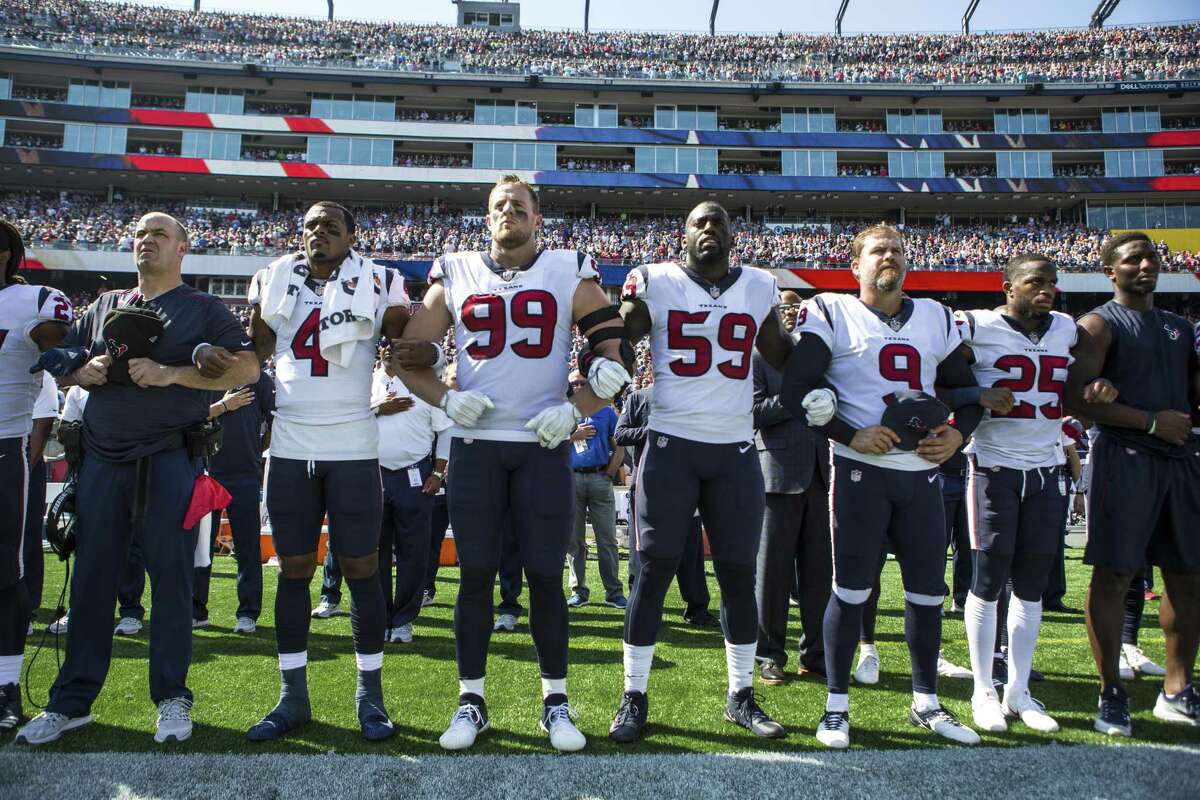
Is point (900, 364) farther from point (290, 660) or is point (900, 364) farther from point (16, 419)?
point (16, 419)

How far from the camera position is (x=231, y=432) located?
5.98 m

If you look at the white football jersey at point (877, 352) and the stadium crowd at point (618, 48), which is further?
the stadium crowd at point (618, 48)

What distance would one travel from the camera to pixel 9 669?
3717mm

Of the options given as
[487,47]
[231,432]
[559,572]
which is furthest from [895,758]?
[487,47]

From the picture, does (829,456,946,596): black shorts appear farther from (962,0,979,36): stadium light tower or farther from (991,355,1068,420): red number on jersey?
(962,0,979,36): stadium light tower

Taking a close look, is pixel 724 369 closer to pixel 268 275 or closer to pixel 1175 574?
pixel 268 275

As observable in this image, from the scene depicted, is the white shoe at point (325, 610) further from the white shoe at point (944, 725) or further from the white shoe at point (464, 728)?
the white shoe at point (944, 725)

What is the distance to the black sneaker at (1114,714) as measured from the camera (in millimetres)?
3605

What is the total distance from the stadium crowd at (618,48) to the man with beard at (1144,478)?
40814 millimetres

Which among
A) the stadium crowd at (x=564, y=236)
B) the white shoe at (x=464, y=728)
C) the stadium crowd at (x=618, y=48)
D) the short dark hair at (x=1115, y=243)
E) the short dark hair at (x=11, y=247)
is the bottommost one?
the white shoe at (x=464, y=728)

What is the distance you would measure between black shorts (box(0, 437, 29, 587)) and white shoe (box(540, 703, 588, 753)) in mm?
2710

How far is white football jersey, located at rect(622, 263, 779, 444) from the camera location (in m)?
3.61

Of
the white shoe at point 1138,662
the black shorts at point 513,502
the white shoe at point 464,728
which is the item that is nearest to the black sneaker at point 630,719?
the white shoe at point 464,728

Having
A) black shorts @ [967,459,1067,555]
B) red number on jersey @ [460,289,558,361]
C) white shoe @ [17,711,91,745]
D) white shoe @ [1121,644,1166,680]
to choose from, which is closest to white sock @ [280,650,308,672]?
white shoe @ [17,711,91,745]
